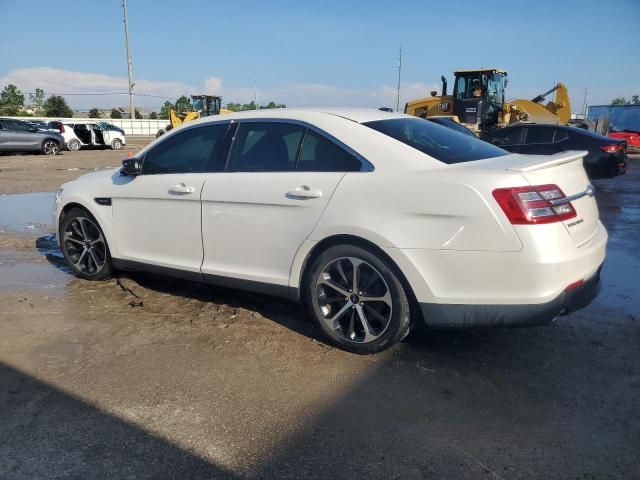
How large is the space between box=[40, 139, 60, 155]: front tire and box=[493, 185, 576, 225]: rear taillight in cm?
2478

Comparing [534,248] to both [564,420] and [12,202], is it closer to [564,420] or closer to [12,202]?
[564,420]

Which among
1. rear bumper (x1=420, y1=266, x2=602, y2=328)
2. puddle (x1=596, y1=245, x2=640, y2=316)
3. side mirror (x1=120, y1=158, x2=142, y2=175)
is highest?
side mirror (x1=120, y1=158, x2=142, y2=175)

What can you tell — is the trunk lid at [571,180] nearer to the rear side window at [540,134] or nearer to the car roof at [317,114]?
the car roof at [317,114]

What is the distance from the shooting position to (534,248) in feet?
9.64

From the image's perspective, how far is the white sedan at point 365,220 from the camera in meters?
3.03

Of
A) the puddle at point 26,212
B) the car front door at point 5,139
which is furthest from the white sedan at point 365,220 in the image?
the car front door at point 5,139

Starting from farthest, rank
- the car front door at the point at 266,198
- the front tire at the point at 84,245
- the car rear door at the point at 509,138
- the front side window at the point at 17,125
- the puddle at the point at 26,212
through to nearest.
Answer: the front side window at the point at 17,125 → the car rear door at the point at 509,138 → the puddle at the point at 26,212 → the front tire at the point at 84,245 → the car front door at the point at 266,198

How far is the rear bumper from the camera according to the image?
9.95ft

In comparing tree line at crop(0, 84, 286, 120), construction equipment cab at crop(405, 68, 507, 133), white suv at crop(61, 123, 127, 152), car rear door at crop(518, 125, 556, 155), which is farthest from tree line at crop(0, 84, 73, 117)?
car rear door at crop(518, 125, 556, 155)

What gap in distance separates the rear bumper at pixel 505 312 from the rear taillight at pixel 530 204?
45 centimetres

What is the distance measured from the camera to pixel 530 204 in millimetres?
2984

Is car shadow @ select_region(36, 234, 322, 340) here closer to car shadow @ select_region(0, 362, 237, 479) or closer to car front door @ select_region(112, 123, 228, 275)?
car front door @ select_region(112, 123, 228, 275)

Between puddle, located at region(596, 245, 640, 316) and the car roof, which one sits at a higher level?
the car roof

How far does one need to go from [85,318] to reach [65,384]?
1169mm
